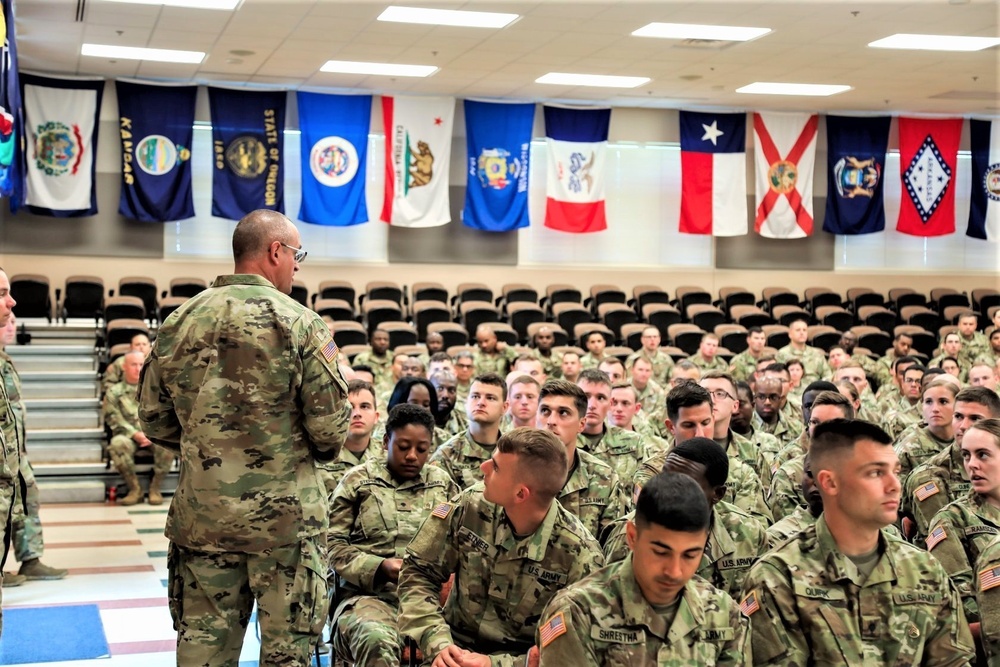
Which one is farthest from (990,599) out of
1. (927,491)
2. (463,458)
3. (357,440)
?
(357,440)

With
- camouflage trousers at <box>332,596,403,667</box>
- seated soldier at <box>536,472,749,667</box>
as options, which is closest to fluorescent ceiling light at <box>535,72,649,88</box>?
camouflage trousers at <box>332,596,403,667</box>

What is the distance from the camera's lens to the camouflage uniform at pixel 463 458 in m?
5.22

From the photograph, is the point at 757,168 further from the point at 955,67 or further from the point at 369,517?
the point at 369,517

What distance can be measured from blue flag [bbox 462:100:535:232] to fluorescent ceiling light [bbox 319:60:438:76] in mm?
1833

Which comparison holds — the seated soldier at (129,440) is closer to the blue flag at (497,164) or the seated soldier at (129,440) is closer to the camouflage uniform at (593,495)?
the camouflage uniform at (593,495)

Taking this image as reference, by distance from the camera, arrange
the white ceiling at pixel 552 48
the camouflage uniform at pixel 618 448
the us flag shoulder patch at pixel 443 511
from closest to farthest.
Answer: the us flag shoulder patch at pixel 443 511, the camouflage uniform at pixel 618 448, the white ceiling at pixel 552 48

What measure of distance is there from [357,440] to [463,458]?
549 mm

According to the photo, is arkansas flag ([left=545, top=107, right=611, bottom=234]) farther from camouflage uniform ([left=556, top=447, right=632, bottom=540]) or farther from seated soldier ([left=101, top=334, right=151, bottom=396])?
camouflage uniform ([left=556, top=447, right=632, bottom=540])

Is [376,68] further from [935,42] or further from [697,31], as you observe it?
[935,42]

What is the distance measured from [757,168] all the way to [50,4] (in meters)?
10.2

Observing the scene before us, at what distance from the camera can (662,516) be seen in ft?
8.47

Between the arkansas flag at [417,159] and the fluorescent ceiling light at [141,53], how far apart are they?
305 centimetres

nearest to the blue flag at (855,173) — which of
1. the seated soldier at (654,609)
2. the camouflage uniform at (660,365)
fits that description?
the camouflage uniform at (660,365)

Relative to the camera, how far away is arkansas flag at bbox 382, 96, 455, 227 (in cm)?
1581
